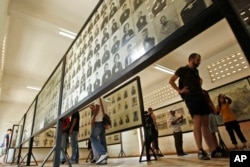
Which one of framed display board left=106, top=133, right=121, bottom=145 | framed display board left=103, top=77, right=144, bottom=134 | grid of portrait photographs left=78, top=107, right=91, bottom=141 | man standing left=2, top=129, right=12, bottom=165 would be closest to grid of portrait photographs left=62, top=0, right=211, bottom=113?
framed display board left=103, top=77, right=144, bottom=134

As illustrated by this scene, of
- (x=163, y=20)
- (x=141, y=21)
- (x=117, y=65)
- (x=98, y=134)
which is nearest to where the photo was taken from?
(x=163, y=20)

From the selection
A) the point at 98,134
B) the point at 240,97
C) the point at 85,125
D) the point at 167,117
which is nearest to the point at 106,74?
the point at 98,134

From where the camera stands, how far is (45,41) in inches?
178

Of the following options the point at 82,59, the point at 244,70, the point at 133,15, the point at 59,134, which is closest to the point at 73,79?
the point at 82,59

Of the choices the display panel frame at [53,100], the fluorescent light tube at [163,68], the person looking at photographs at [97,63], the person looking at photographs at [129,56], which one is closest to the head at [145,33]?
the person looking at photographs at [129,56]

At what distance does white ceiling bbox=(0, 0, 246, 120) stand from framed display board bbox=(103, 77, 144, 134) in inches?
73.7

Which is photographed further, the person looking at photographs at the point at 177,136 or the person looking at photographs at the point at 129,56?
the person looking at photographs at the point at 177,136

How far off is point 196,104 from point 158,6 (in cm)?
147

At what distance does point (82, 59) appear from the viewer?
1.52 metres

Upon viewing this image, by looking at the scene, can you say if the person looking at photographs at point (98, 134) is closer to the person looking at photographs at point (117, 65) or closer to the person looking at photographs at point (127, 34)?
the person looking at photographs at point (117, 65)

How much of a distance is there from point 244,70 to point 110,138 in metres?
4.65

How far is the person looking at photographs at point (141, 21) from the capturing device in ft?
2.70

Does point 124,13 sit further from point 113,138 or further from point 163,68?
point 113,138

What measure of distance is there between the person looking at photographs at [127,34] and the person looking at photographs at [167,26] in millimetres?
205
